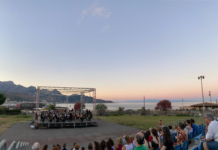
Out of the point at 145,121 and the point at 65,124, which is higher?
the point at 65,124

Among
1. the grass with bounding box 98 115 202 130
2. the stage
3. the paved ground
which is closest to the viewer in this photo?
the paved ground

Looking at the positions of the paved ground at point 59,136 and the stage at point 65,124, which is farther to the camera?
the stage at point 65,124

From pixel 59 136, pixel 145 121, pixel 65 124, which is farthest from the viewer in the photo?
pixel 145 121

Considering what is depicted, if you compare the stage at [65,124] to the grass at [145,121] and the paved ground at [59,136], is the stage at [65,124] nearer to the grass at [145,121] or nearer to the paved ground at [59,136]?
the paved ground at [59,136]

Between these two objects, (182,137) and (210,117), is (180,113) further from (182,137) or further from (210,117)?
(210,117)

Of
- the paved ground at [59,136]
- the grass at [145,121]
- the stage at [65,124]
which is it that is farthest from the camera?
the grass at [145,121]

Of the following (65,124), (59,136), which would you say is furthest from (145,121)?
(59,136)

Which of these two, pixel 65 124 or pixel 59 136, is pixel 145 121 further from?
pixel 59 136

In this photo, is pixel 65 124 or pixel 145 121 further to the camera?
pixel 145 121

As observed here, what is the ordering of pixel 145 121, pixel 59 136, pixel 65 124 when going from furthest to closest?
pixel 145 121 < pixel 65 124 < pixel 59 136

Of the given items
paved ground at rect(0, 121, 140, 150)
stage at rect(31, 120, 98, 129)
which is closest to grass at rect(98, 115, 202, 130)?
paved ground at rect(0, 121, 140, 150)

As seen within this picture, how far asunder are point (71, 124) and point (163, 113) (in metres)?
23.2

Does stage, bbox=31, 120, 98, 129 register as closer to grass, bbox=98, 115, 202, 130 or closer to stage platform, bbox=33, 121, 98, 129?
stage platform, bbox=33, 121, 98, 129

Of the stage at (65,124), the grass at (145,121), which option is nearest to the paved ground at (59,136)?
the stage at (65,124)
